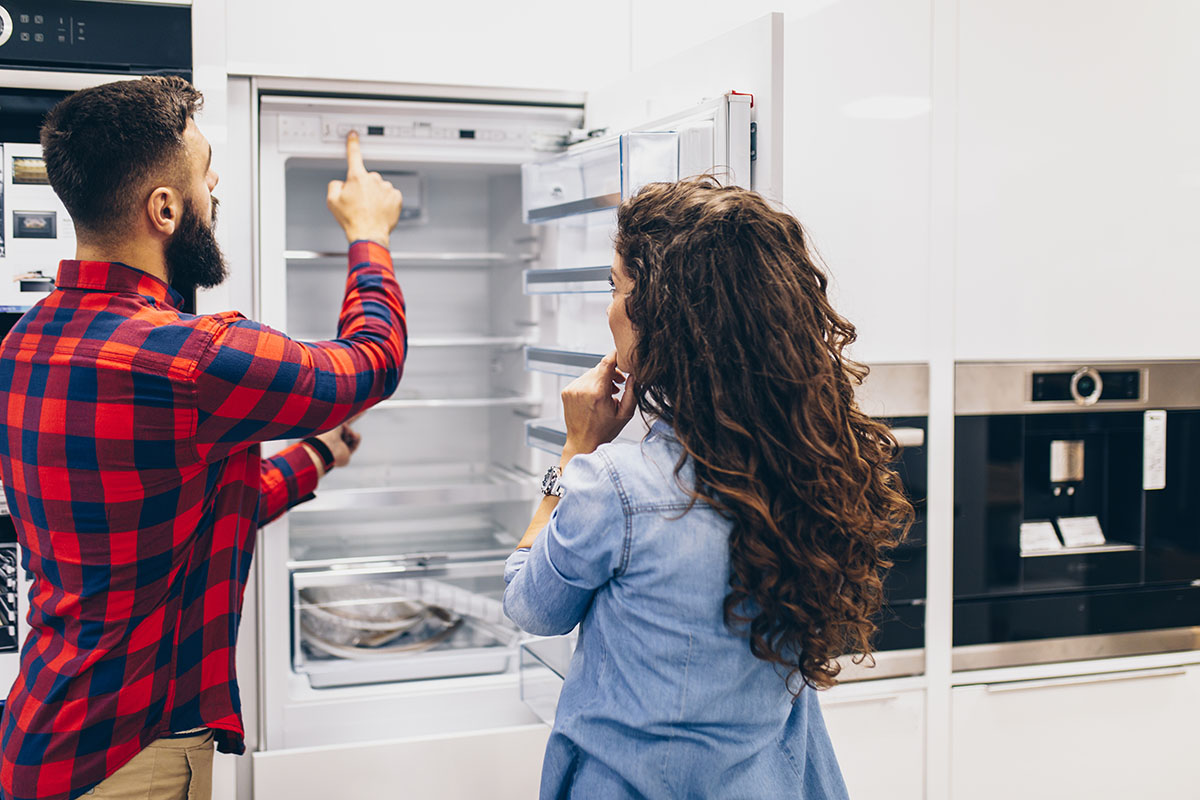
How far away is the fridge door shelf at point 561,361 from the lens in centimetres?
166

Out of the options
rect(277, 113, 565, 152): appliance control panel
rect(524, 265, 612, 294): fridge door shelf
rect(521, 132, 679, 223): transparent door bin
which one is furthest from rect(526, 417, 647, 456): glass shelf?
rect(277, 113, 565, 152): appliance control panel

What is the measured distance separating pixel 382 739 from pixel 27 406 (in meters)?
0.96

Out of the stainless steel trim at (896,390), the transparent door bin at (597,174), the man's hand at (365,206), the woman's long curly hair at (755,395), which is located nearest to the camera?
the woman's long curly hair at (755,395)

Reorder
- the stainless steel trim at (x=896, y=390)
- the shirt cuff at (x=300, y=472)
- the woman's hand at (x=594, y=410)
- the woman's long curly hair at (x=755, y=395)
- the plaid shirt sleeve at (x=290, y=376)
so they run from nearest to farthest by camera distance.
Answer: the woman's long curly hair at (x=755, y=395) → the woman's hand at (x=594, y=410) → the plaid shirt sleeve at (x=290, y=376) → the shirt cuff at (x=300, y=472) → the stainless steel trim at (x=896, y=390)

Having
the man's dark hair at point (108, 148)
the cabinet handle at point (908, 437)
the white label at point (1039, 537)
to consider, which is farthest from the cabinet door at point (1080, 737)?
the man's dark hair at point (108, 148)

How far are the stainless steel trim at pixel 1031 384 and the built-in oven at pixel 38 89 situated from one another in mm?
1484

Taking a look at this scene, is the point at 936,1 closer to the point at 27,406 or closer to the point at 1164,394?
the point at 1164,394

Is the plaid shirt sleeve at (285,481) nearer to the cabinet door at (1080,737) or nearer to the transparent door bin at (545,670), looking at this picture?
the transparent door bin at (545,670)

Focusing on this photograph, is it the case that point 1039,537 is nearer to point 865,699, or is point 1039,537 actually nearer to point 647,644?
point 865,699

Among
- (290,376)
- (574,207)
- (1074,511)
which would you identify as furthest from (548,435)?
(1074,511)

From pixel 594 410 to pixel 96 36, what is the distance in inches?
41.4

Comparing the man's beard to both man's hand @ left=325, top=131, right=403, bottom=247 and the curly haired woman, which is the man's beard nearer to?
man's hand @ left=325, top=131, right=403, bottom=247

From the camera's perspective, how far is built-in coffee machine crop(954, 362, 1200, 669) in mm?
2012

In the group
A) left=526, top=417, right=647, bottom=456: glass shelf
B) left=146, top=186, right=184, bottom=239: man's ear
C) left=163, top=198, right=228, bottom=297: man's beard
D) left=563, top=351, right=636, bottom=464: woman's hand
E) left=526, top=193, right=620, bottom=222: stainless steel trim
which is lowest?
left=526, top=417, right=647, bottom=456: glass shelf
